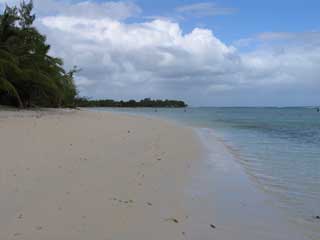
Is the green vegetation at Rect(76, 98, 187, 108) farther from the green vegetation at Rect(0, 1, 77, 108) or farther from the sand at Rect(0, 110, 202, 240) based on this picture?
the sand at Rect(0, 110, 202, 240)

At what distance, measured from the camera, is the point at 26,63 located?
28500 millimetres

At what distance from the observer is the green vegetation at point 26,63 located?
2745cm

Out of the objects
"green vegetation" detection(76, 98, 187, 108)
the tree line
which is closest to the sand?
the tree line

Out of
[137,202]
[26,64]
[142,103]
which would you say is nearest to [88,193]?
[137,202]

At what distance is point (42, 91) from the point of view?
3009 centimetres

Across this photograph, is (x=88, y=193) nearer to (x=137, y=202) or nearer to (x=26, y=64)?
(x=137, y=202)

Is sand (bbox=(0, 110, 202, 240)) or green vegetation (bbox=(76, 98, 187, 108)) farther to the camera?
green vegetation (bbox=(76, 98, 187, 108))

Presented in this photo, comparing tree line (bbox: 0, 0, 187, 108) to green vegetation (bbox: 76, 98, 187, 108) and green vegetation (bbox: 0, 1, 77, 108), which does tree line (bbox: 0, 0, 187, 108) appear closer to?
green vegetation (bbox: 0, 1, 77, 108)

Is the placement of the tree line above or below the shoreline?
above

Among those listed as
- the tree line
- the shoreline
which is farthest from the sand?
the tree line

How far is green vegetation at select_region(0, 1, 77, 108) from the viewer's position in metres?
27.5

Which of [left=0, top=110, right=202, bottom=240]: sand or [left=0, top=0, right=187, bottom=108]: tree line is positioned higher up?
[left=0, top=0, right=187, bottom=108]: tree line

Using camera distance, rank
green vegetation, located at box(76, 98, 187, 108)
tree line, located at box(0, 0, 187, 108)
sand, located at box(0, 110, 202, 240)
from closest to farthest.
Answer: sand, located at box(0, 110, 202, 240) < tree line, located at box(0, 0, 187, 108) < green vegetation, located at box(76, 98, 187, 108)

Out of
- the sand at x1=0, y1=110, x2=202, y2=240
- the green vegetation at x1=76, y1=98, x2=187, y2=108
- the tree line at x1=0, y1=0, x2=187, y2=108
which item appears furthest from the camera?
the green vegetation at x1=76, y1=98, x2=187, y2=108
